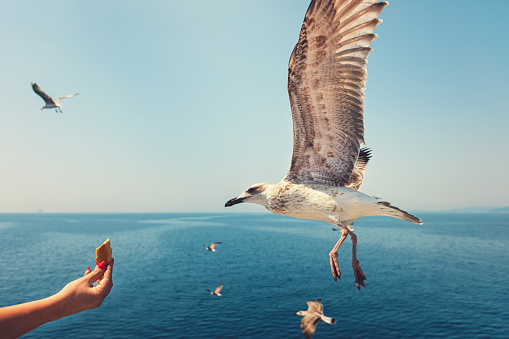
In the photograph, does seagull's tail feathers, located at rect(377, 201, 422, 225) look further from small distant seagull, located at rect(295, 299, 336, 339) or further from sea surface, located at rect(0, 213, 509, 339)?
sea surface, located at rect(0, 213, 509, 339)

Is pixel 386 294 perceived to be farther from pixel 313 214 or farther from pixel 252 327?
pixel 313 214

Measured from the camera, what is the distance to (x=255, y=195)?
15.5 ft

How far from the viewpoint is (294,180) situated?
4898 mm

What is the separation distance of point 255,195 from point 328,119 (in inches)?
67.3

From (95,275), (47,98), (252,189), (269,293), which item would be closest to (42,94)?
(47,98)

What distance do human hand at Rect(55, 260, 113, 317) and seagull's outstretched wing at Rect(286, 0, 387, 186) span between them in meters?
3.38

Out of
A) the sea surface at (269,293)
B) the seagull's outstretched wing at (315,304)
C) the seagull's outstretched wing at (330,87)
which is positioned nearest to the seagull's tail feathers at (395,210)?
the seagull's outstretched wing at (330,87)

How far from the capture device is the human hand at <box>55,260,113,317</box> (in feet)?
5.69

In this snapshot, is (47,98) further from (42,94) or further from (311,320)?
(311,320)

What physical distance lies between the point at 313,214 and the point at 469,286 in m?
77.2

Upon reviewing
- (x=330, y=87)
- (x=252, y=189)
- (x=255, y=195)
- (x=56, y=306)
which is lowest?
(x=56, y=306)

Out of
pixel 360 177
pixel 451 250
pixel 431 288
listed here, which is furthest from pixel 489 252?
pixel 360 177

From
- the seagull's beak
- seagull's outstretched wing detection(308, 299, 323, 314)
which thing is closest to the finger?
the seagull's beak

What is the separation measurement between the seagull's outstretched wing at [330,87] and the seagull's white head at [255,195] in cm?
50
